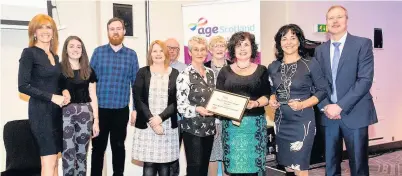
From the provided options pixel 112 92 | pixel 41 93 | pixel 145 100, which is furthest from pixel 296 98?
pixel 41 93

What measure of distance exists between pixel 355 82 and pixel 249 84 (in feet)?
2.48

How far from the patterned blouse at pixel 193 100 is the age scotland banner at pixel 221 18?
1.61 metres

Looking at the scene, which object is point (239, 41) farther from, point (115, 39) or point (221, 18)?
point (221, 18)

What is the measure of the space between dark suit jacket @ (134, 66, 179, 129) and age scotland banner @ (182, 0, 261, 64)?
4.82 ft

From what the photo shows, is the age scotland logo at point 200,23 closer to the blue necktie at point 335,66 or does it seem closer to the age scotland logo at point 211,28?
the age scotland logo at point 211,28

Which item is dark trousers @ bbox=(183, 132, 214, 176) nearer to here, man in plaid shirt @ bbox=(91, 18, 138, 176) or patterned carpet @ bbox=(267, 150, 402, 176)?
man in plaid shirt @ bbox=(91, 18, 138, 176)

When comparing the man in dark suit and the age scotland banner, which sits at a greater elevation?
the age scotland banner

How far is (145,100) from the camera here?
10.1ft

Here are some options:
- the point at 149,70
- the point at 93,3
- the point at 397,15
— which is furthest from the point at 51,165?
the point at 397,15

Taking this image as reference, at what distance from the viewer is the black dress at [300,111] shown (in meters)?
2.72

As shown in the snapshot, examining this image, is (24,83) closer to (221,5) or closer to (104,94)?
(104,94)

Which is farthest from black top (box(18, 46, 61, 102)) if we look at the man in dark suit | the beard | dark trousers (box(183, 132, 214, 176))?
the man in dark suit

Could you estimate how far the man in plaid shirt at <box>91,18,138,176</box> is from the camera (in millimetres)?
3451

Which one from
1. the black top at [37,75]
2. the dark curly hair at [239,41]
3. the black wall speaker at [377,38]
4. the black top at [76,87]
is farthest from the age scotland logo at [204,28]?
the black wall speaker at [377,38]
